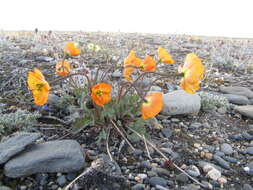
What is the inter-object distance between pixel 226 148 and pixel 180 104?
0.74 metres

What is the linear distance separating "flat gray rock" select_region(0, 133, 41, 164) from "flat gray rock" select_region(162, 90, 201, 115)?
1.56 m

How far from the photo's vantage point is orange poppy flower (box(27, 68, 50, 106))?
1.96m

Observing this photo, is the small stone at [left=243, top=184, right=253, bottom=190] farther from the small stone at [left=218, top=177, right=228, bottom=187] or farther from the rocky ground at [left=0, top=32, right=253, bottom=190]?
the small stone at [left=218, top=177, right=228, bottom=187]

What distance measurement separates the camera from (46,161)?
1896 millimetres

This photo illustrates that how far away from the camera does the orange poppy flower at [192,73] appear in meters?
1.92

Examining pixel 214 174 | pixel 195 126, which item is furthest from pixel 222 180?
pixel 195 126

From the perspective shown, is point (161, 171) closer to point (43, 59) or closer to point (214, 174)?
point (214, 174)

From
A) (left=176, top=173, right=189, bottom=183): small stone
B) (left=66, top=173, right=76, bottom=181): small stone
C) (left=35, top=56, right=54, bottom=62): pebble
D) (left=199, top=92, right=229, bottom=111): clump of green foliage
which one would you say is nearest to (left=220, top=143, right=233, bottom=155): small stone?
(left=176, top=173, right=189, bottom=183): small stone

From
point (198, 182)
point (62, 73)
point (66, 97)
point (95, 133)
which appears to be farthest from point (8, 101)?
point (198, 182)

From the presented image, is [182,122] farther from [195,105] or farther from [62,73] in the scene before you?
[62,73]

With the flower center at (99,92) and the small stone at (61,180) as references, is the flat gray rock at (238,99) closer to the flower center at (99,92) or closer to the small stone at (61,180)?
the flower center at (99,92)

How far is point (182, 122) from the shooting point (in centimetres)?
296

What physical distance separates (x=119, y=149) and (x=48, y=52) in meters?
3.89

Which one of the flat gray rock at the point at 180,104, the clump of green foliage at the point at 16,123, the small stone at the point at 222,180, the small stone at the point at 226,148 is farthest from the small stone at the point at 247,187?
the clump of green foliage at the point at 16,123
